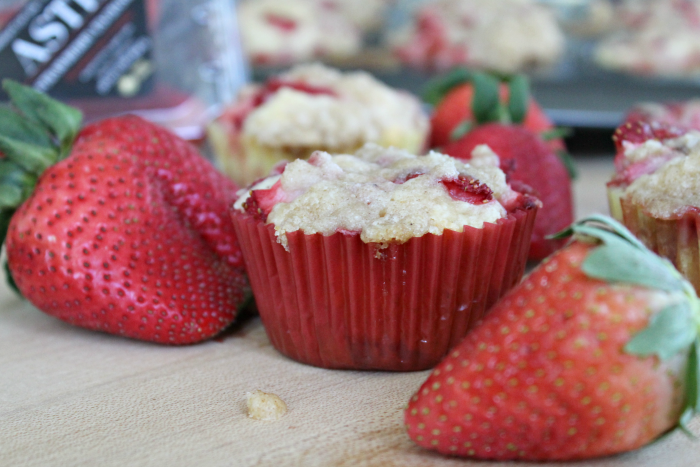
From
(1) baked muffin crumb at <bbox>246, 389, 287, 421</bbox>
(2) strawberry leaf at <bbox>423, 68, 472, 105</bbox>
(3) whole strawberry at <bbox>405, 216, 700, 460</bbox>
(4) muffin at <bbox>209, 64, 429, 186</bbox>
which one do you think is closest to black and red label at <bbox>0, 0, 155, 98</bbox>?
(4) muffin at <bbox>209, 64, 429, 186</bbox>

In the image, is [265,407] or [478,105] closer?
[265,407]

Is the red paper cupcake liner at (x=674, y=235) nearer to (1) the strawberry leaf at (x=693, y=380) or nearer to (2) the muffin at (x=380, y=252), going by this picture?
(2) the muffin at (x=380, y=252)

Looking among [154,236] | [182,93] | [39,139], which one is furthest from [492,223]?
[182,93]

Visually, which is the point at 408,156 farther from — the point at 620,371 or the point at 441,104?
the point at 441,104

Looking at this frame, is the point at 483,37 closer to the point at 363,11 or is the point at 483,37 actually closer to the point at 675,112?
the point at 363,11

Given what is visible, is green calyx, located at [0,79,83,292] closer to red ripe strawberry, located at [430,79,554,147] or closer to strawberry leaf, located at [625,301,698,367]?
strawberry leaf, located at [625,301,698,367]

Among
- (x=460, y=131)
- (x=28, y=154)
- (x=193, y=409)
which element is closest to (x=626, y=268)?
(x=193, y=409)
